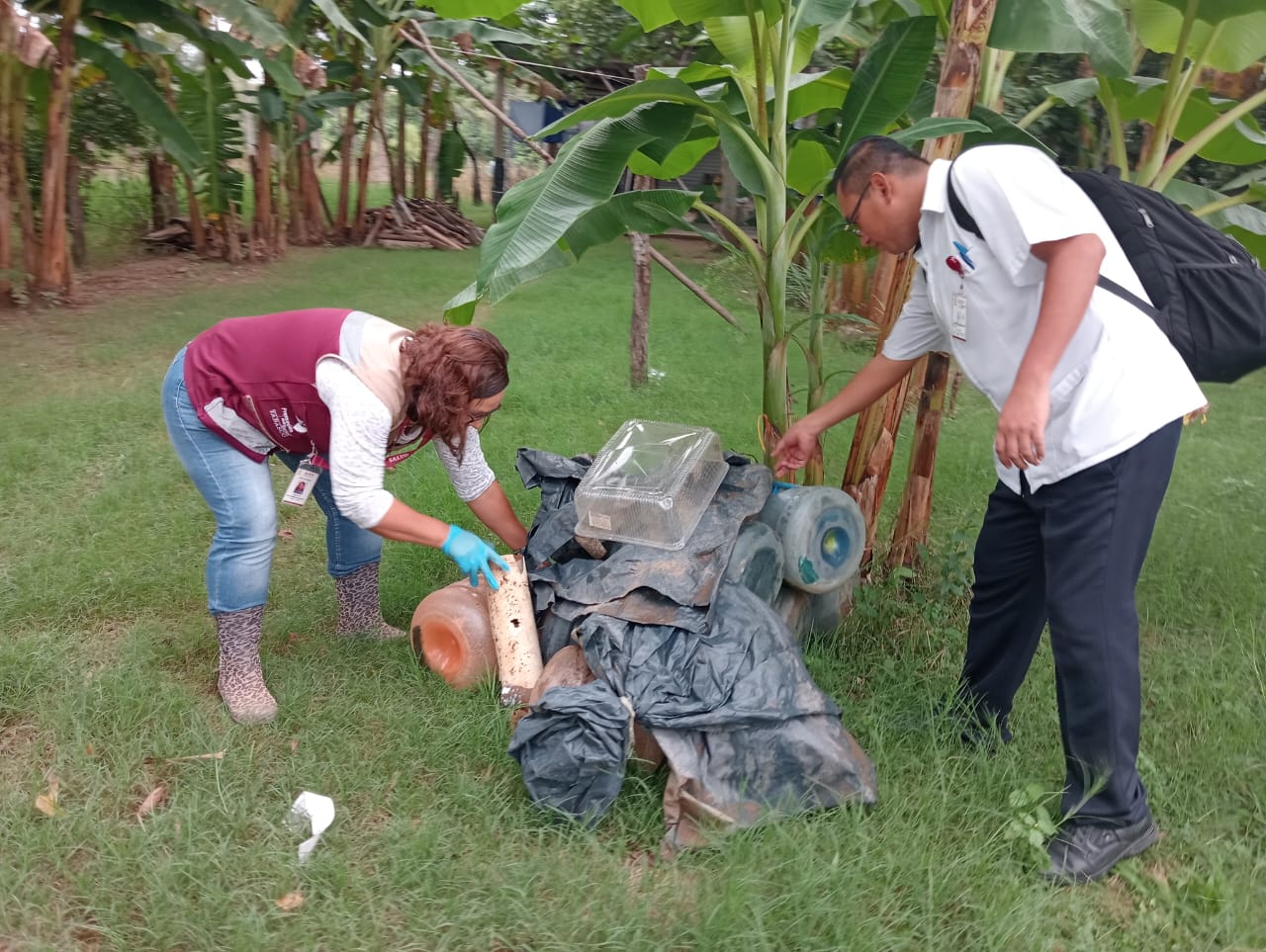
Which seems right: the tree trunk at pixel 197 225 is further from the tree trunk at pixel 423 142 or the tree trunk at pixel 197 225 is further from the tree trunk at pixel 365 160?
the tree trunk at pixel 423 142

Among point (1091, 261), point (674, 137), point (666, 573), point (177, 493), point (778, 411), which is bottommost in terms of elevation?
point (177, 493)

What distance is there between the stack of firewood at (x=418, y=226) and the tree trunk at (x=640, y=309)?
245 inches

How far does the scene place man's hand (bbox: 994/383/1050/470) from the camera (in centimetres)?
199

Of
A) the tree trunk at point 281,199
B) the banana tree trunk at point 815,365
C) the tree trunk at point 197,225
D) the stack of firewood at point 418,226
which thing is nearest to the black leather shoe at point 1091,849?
the banana tree trunk at point 815,365

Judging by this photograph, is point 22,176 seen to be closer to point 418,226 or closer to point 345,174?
point 345,174

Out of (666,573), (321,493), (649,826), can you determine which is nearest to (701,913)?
(649,826)

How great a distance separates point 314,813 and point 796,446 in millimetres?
1757

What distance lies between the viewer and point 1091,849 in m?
2.27

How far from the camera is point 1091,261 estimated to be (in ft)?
6.33

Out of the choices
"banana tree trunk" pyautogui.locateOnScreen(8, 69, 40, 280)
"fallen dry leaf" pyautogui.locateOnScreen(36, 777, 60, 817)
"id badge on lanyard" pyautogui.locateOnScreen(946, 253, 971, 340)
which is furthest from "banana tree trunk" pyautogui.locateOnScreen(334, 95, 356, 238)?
"id badge on lanyard" pyautogui.locateOnScreen(946, 253, 971, 340)

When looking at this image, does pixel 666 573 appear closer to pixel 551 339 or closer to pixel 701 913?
pixel 701 913

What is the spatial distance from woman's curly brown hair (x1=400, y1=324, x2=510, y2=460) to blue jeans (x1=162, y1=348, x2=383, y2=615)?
0.59 metres

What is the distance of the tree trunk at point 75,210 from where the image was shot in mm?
8398

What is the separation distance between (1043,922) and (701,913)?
77cm
